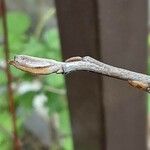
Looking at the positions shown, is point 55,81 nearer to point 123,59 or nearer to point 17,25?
point 17,25

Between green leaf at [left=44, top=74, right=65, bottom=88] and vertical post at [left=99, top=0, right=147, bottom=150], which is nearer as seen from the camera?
vertical post at [left=99, top=0, right=147, bottom=150]

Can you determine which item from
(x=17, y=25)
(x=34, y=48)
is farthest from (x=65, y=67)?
(x=17, y=25)

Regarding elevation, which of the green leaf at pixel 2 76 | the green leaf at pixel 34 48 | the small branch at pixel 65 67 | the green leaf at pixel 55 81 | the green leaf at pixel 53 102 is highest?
the green leaf at pixel 34 48

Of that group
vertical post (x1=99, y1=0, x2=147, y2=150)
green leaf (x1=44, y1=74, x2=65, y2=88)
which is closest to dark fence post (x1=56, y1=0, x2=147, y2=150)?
vertical post (x1=99, y1=0, x2=147, y2=150)

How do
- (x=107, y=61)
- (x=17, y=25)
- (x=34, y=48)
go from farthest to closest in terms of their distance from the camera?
1. (x=17, y=25)
2. (x=34, y=48)
3. (x=107, y=61)

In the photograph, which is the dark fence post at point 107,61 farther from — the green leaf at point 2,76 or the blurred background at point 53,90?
the green leaf at point 2,76

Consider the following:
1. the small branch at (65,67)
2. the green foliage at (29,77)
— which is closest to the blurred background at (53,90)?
the green foliage at (29,77)

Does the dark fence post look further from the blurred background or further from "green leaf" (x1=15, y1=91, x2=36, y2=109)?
"green leaf" (x1=15, y1=91, x2=36, y2=109)

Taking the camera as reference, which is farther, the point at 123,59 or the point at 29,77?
the point at 29,77
